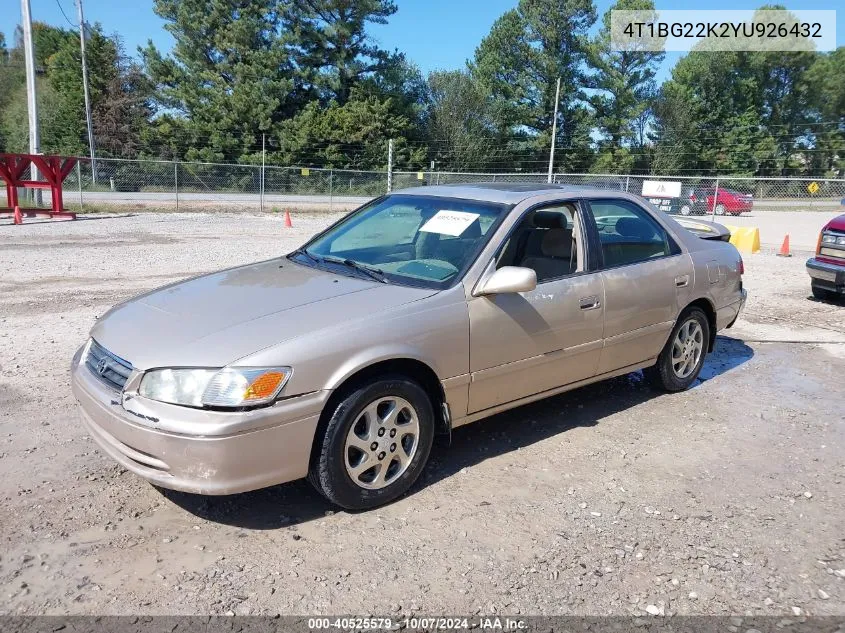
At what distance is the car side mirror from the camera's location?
12.3 ft

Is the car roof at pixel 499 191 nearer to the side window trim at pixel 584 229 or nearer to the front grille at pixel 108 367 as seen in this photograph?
the side window trim at pixel 584 229

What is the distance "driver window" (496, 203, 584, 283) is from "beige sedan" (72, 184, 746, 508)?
0.04 feet

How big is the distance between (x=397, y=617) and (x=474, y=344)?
155 cm

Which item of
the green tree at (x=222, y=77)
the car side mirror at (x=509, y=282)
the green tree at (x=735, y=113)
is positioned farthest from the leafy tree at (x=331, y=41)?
the car side mirror at (x=509, y=282)

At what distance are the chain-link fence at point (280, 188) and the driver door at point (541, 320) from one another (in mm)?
19918

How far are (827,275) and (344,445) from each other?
8.16 metres

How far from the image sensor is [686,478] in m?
4.01

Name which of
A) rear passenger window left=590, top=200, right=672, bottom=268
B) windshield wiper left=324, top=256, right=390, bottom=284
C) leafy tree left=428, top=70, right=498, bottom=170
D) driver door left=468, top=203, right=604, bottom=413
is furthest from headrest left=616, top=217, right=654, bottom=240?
leafy tree left=428, top=70, right=498, bottom=170

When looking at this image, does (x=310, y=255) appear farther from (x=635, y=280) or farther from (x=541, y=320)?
(x=635, y=280)

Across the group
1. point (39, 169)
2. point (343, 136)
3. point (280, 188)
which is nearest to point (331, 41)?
point (343, 136)

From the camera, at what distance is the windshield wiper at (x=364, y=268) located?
3.96 meters

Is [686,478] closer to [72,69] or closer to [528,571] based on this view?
[528,571]

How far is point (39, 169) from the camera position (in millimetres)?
19062

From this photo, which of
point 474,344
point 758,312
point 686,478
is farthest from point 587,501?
point 758,312
